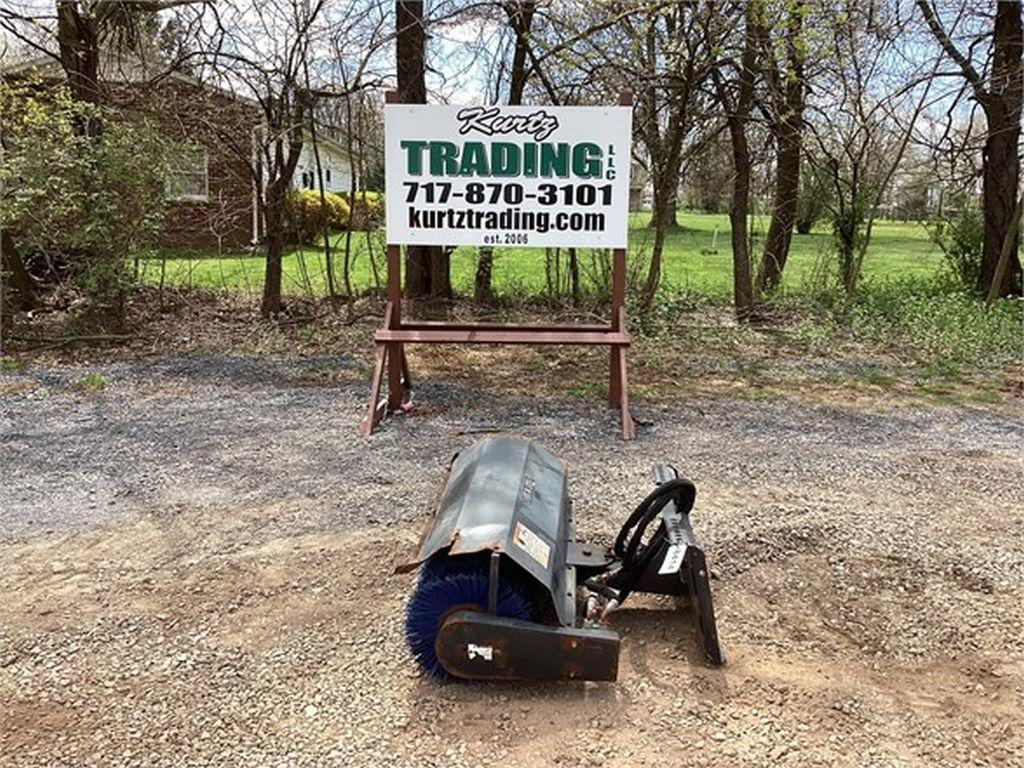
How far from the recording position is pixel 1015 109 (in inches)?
394

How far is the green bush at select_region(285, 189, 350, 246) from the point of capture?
28.7 ft

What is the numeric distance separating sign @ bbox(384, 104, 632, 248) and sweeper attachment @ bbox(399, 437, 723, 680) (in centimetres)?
304

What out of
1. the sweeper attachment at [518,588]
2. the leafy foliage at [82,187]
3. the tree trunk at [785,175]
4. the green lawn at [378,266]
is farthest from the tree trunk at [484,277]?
the sweeper attachment at [518,588]

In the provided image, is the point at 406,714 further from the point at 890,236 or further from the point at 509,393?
the point at 890,236

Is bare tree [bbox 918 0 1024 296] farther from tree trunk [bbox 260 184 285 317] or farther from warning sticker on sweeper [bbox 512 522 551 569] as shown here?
warning sticker on sweeper [bbox 512 522 551 569]

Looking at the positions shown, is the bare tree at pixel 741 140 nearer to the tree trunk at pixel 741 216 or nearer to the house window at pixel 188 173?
the tree trunk at pixel 741 216

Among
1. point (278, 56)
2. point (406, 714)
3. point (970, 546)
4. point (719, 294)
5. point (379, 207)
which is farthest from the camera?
point (719, 294)

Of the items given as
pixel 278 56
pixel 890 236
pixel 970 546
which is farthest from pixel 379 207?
pixel 890 236

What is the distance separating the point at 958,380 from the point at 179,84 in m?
7.71

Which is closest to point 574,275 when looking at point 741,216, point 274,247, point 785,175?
point 741,216

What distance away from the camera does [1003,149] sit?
1024 cm

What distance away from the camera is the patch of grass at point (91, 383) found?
A: 6.12 metres

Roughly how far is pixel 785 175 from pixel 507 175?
17.5ft

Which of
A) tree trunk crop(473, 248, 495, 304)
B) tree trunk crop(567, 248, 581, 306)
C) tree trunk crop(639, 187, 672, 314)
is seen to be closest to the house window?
tree trunk crop(473, 248, 495, 304)
